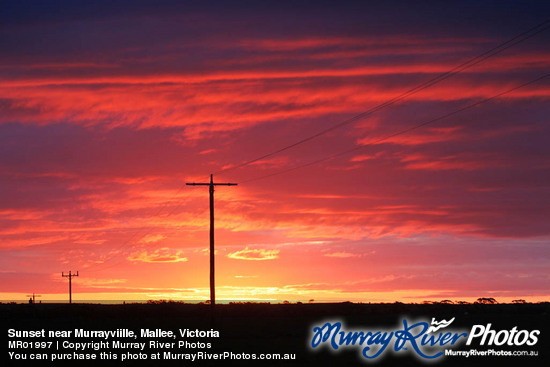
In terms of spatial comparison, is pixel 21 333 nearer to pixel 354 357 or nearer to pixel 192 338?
pixel 192 338

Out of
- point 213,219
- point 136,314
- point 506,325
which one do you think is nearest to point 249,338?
point 213,219

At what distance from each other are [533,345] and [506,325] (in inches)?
1189

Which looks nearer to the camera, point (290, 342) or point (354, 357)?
point (354, 357)

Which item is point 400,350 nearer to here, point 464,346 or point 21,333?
point 464,346

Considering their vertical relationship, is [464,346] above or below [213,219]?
below

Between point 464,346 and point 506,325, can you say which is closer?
point 464,346

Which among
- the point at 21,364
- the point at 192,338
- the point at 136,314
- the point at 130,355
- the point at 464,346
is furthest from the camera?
the point at 136,314

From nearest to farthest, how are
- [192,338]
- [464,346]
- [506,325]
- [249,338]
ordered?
[464,346] → [192,338] → [249,338] → [506,325]

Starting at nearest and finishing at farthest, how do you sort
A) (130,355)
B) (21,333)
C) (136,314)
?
(130,355), (21,333), (136,314)

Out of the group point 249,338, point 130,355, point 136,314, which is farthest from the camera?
point 136,314

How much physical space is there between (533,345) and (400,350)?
1103 cm

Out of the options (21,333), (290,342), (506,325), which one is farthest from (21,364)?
(506,325)

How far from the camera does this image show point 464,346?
5641 cm

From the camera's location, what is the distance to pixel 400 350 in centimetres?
5397
